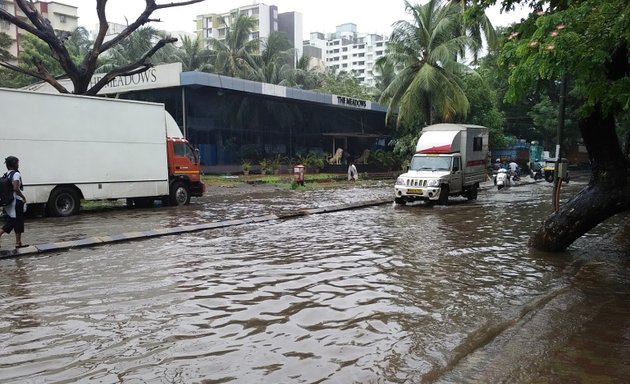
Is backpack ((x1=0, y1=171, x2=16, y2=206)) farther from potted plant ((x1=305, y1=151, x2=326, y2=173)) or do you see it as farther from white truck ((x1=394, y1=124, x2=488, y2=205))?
potted plant ((x1=305, y1=151, x2=326, y2=173))

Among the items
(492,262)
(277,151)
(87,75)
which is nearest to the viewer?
(492,262)

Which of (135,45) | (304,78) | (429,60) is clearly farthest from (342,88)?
(429,60)

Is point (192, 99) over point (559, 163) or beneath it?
over

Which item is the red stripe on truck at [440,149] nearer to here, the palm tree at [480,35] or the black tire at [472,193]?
the black tire at [472,193]

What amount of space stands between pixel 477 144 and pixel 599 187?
13.1 m

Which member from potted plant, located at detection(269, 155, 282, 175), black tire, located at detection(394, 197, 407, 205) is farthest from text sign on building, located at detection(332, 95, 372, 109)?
black tire, located at detection(394, 197, 407, 205)

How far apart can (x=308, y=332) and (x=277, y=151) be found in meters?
33.9

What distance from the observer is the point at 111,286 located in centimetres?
704

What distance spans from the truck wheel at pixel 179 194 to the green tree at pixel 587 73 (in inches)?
525

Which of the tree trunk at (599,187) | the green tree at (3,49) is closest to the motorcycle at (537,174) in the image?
the tree trunk at (599,187)

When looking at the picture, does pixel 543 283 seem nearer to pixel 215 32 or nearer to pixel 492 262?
pixel 492 262

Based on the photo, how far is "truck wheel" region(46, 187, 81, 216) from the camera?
15.4m

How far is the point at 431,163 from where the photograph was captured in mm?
19141

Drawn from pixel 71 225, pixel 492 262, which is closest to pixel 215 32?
pixel 71 225
